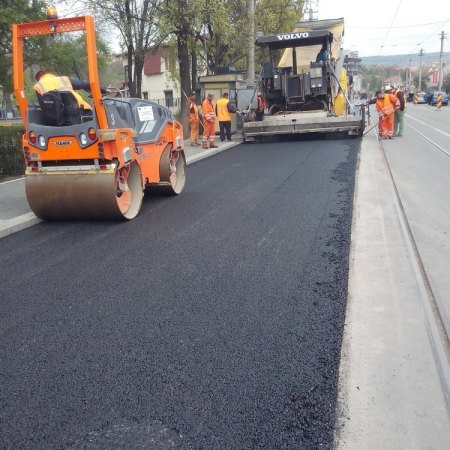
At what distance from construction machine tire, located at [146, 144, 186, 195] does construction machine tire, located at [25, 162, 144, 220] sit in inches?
48.9

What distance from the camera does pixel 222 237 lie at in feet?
19.5

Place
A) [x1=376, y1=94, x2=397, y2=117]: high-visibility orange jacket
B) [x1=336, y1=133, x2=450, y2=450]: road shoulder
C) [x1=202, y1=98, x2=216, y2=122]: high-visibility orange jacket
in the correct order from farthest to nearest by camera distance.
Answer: [x1=202, y1=98, x2=216, y2=122]: high-visibility orange jacket → [x1=376, y1=94, x2=397, y2=117]: high-visibility orange jacket → [x1=336, y1=133, x2=450, y2=450]: road shoulder

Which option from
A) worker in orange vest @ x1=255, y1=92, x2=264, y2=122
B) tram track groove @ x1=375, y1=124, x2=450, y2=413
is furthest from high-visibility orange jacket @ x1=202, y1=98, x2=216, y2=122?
tram track groove @ x1=375, y1=124, x2=450, y2=413

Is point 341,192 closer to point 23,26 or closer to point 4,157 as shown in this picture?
point 23,26

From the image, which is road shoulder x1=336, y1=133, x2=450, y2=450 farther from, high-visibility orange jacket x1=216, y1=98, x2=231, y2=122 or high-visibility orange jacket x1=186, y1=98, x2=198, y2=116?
high-visibility orange jacket x1=186, y1=98, x2=198, y2=116

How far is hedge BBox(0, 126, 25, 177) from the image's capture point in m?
10.1

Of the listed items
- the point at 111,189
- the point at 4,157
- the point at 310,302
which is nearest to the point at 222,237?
the point at 111,189

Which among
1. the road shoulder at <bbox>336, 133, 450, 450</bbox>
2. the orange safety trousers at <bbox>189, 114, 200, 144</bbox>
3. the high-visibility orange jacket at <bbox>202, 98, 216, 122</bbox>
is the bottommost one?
the road shoulder at <bbox>336, 133, 450, 450</bbox>

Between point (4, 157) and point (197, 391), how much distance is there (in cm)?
851

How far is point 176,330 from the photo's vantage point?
3.74 metres

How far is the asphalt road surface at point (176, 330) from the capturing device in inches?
107

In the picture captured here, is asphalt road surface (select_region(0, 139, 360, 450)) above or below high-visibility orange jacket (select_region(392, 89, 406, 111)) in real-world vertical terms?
below

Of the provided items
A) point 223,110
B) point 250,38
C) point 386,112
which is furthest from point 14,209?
point 250,38

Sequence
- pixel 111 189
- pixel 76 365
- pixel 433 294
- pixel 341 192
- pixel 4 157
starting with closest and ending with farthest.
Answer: pixel 76 365 < pixel 433 294 < pixel 111 189 < pixel 341 192 < pixel 4 157
